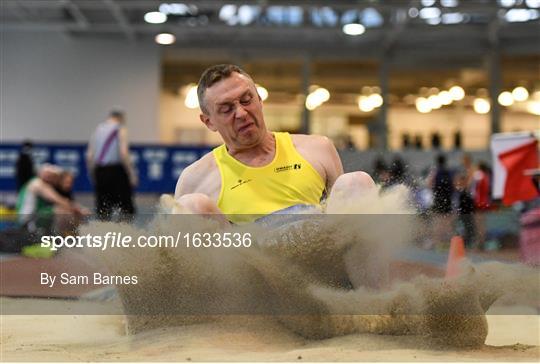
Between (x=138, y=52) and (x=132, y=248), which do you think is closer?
(x=132, y=248)

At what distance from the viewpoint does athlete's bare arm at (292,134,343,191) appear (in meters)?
2.36

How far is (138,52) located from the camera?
1554 cm

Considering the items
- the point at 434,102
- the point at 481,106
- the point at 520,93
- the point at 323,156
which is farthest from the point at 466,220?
the point at 520,93

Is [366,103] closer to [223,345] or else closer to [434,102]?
[434,102]

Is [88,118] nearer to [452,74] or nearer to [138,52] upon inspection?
[138,52]

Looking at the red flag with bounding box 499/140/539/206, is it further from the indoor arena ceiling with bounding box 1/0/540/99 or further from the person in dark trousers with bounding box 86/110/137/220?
the indoor arena ceiling with bounding box 1/0/540/99

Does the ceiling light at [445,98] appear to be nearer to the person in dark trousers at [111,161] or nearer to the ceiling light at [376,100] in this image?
the ceiling light at [376,100]

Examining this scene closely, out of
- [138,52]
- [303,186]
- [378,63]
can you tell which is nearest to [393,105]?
[378,63]

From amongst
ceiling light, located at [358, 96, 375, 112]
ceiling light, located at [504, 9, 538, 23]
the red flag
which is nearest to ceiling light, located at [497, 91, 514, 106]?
ceiling light, located at [504, 9, 538, 23]

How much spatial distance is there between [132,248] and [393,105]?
14485 millimetres

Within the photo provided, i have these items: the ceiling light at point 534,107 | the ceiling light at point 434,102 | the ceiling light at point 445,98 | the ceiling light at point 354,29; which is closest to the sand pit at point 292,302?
the ceiling light at point 354,29

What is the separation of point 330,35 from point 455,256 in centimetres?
1363

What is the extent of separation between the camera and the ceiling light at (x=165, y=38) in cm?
1519

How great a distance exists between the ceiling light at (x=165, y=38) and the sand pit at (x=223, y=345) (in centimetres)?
1315
